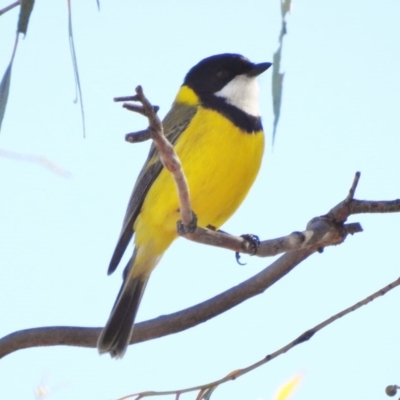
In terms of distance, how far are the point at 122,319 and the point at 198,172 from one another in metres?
0.89

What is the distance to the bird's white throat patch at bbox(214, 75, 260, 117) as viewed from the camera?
12.8 feet

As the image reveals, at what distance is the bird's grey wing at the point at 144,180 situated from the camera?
148 inches

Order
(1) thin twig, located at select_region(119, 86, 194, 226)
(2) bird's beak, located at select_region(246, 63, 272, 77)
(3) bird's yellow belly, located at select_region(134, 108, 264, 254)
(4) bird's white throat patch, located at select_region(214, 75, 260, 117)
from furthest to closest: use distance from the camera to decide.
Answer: (2) bird's beak, located at select_region(246, 63, 272, 77) → (4) bird's white throat patch, located at select_region(214, 75, 260, 117) → (3) bird's yellow belly, located at select_region(134, 108, 264, 254) → (1) thin twig, located at select_region(119, 86, 194, 226)

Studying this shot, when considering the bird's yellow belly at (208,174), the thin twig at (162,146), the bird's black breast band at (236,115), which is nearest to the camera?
the thin twig at (162,146)

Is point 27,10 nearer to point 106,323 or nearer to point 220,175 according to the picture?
point 220,175

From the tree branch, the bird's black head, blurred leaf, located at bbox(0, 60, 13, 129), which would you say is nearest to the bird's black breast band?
the bird's black head

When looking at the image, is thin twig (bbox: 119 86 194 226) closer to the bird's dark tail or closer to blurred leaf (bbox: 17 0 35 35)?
blurred leaf (bbox: 17 0 35 35)

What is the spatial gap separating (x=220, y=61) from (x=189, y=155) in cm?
83

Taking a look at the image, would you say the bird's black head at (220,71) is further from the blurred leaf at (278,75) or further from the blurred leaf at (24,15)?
the blurred leaf at (24,15)

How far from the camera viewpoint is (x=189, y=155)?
3600mm

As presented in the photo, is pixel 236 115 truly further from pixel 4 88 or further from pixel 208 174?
pixel 4 88

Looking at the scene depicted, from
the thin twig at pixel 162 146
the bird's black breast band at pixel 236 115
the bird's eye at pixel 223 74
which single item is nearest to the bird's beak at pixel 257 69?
the bird's eye at pixel 223 74

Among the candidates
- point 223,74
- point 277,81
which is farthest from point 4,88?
point 223,74

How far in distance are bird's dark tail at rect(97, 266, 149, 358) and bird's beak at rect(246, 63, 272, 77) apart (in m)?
1.10
